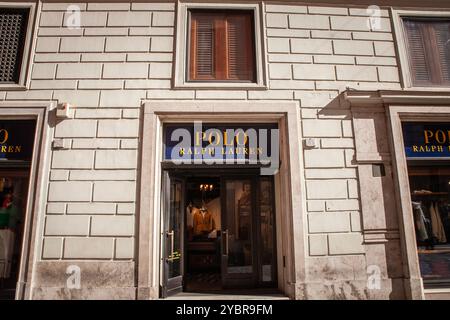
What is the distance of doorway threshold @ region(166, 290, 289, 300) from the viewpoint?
546 cm

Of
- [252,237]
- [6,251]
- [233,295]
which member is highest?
[252,237]

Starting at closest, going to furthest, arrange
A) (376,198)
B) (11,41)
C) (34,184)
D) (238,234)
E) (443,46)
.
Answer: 1. (34,184)
2. (376,198)
3. (238,234)
4. (11,41)
5. (443,46)

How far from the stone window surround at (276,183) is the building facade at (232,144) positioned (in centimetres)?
4

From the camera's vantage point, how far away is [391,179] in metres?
5.89

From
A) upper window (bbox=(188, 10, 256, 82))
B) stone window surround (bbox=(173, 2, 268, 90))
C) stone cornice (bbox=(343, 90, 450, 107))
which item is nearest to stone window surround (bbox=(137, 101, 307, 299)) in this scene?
stone window surround (bbox=(173, 2, 268, 90))

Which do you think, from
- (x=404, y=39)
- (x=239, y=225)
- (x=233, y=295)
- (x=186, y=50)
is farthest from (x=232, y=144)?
(x=404, y=39)

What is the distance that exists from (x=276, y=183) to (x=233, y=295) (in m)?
2.45

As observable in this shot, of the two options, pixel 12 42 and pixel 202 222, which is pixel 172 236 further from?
pixel 12 42

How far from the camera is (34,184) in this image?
566cm

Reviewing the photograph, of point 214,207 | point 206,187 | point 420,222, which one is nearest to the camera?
point 420,222

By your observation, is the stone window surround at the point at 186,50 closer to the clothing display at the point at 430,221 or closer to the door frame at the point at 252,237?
the door frame at the point at 252,237

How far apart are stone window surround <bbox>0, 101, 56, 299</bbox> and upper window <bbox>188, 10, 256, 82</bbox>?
3227 mm
